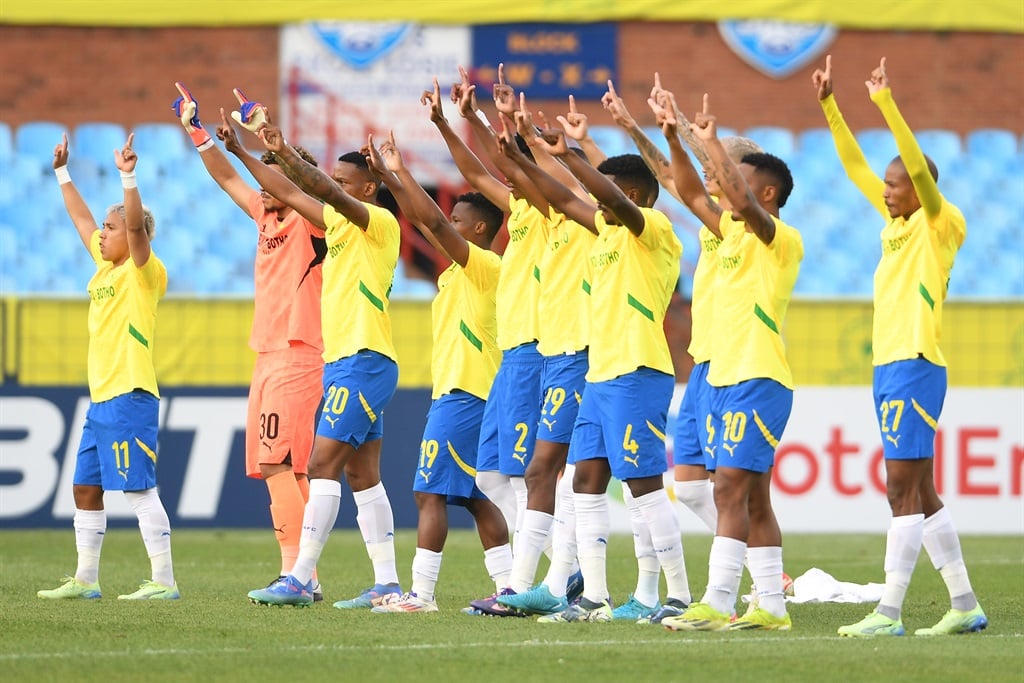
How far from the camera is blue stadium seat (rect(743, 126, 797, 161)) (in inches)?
808

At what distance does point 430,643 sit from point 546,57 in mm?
15495

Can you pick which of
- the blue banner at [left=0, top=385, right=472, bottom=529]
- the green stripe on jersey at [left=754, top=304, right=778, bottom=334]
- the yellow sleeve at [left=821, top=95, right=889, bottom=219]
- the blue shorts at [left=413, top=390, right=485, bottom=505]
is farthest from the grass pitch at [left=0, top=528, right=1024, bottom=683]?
the blue banner at [left=0, top=385, right=472, bottom=529]

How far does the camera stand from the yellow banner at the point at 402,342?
1297 cm

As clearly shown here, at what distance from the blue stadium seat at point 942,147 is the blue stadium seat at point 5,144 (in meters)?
11.1

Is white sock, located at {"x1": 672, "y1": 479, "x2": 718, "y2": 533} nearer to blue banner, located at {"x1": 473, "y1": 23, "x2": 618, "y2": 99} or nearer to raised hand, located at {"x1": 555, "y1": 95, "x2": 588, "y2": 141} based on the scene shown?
raised hand, located at {"x1": 555, "y1": 95, "x2": 588, "y2": 141}

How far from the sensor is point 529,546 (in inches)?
299

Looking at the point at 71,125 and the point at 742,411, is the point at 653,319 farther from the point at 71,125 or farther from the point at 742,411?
the point at 71,125

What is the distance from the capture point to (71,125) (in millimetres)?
20672

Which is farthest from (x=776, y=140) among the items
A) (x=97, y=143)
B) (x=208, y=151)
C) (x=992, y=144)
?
(x=208, y=151)

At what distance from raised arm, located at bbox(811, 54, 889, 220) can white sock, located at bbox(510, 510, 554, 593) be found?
2058mm

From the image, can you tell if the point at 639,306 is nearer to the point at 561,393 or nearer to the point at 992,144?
the point at 561,393

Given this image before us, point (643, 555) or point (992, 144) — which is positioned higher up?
point (992, 144)

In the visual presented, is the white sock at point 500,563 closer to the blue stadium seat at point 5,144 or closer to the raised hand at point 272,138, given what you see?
the raised hand at point 272,138

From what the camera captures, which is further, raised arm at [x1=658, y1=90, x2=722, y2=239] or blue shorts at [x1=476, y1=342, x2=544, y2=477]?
blue shorts at [x1=476, y1=342, x2=544, y2=477]
